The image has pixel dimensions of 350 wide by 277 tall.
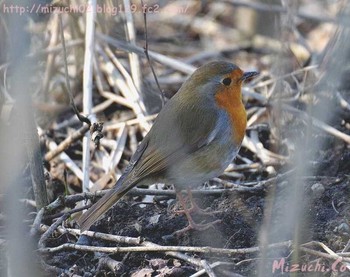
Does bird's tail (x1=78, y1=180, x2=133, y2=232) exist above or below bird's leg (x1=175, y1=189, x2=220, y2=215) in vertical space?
above

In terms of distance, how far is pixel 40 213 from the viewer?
355 cm

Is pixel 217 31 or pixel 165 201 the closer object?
pixel 165 201

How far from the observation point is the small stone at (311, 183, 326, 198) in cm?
372

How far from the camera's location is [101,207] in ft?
11.2

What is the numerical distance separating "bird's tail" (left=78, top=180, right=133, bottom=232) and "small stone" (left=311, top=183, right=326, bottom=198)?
3.20 feet

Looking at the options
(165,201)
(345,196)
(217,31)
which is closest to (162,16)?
(217,31)

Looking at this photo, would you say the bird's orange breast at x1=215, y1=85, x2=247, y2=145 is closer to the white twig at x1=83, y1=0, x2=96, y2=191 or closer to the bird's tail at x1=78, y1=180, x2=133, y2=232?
the bird's tail at x1=78, y1=180, x2=133, y2=232

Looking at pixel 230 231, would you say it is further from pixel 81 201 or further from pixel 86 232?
→ pixel 81 201

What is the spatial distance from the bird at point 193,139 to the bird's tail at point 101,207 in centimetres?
4

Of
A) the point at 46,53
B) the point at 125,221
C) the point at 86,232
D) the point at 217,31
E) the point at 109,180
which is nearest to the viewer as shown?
the point at 86,232

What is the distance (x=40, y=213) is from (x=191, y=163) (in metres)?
0.83

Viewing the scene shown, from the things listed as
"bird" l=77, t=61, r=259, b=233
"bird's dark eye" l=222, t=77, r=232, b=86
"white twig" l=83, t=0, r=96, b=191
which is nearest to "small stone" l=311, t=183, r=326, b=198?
"bird" l=77, t=61, r=259, b=233

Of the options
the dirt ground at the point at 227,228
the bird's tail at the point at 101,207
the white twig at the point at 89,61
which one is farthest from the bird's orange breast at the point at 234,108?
the white twig at the point at 89,61

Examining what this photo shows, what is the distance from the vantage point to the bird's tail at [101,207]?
3352mm
